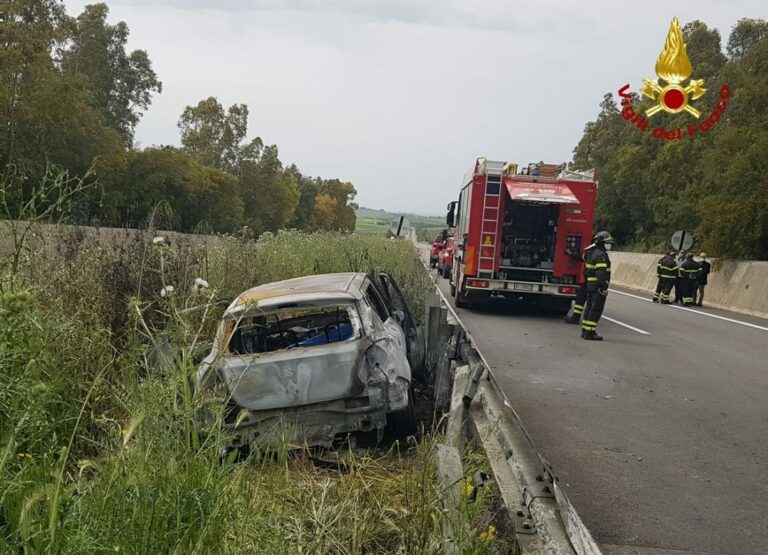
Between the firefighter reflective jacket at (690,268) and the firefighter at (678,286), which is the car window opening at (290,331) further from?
the firefighter at (678,286)

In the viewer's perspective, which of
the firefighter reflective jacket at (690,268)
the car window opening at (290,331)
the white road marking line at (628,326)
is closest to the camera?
the car window opening at (290,331)

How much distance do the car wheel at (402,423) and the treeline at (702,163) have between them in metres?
20.1

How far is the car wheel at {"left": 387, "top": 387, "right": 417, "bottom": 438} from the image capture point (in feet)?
17.2

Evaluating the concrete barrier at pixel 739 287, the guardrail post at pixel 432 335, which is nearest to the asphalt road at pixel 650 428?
the guardrail post at pixel 432 335

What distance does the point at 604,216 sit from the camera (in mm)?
51250

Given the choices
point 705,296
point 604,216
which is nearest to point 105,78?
point 604,216

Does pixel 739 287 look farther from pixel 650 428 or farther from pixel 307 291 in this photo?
pixel 307 291

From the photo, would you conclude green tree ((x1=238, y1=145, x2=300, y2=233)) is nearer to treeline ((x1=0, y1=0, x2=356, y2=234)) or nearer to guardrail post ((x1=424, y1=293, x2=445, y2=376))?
treeline ((x1=0, y1=0, x2=356, y2=234))

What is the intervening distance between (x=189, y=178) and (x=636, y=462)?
152 feet

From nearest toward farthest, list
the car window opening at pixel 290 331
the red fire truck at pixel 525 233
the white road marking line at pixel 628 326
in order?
1. the car window opening at pixel 290 331
2. the white road marking line at pixel 628 326
3. the red fire truck at pixel 525 233

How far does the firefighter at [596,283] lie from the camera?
11703mm

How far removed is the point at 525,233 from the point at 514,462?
1166cm

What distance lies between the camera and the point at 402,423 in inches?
208

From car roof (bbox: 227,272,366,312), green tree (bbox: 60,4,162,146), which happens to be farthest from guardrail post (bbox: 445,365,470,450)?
green tree (bbox: 60,4,162,146)
